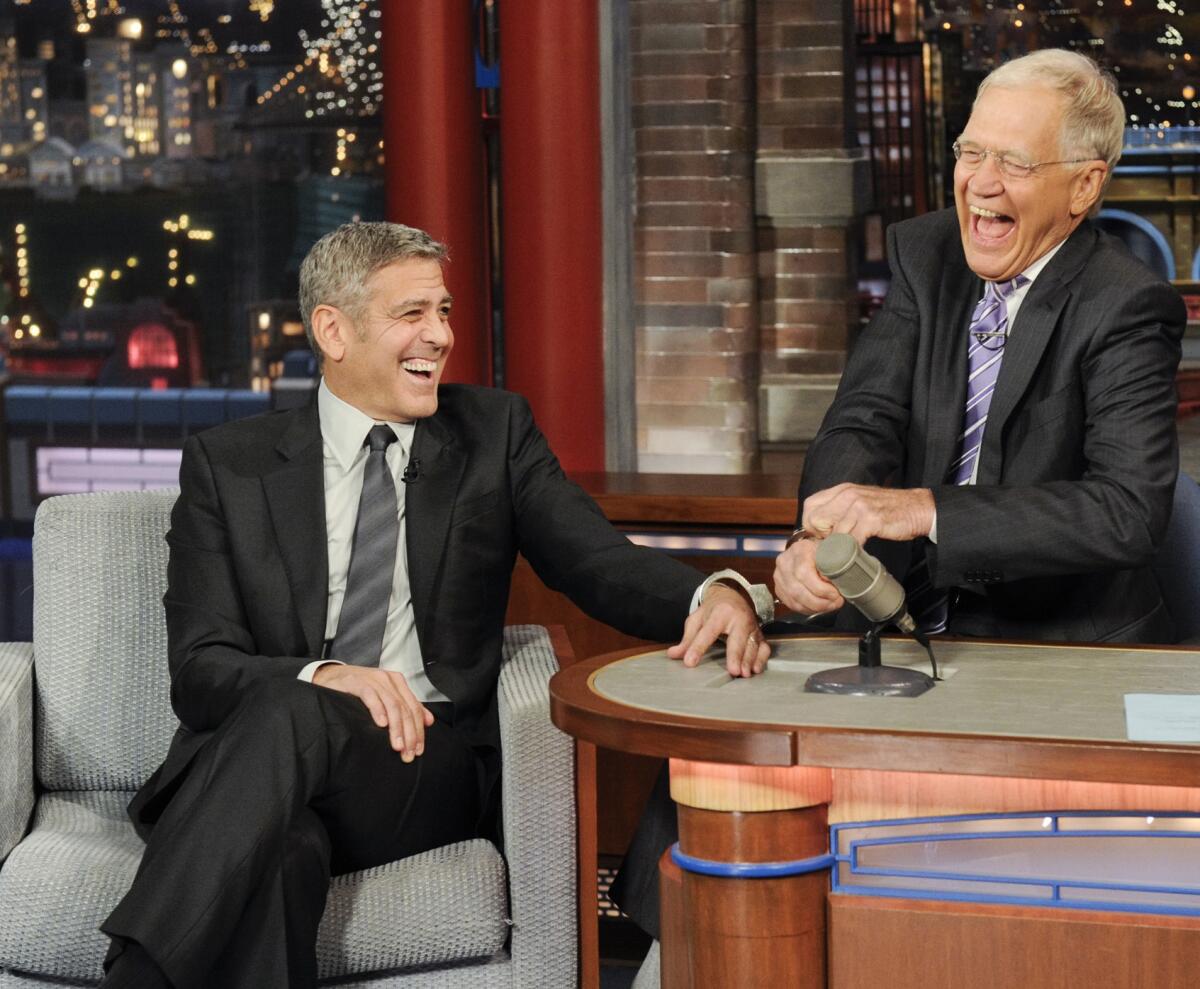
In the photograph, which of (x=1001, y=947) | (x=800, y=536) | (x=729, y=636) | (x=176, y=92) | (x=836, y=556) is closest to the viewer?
(x=1001, y=947)

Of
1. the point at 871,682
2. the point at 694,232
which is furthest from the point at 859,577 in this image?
the point at 694,232

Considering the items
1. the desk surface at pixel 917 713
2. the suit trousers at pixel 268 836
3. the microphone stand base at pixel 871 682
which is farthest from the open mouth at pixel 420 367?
the microphone stand base at pixel 871 682

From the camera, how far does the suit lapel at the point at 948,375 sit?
231 centimetres

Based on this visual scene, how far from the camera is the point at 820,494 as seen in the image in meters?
2.04

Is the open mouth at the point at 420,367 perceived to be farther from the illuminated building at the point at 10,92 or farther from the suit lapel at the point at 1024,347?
the illuminated building at the point at 10,92

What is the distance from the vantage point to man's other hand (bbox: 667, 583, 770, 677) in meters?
1.94

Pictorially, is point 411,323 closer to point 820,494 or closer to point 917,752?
point 820,494

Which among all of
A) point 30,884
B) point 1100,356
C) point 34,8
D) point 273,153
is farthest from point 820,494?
point 34,8

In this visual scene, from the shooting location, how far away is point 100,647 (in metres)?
2.66

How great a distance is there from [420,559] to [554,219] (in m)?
1.83

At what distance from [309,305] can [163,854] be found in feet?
3.01

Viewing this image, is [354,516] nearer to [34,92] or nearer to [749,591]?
[749,591]

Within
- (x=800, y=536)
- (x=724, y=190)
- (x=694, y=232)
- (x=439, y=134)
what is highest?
(x=439, y=134)

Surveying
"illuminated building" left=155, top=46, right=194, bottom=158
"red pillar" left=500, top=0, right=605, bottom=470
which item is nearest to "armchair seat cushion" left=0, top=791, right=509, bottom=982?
"red pillar" left=500, top=0, right=605, bottom=470
